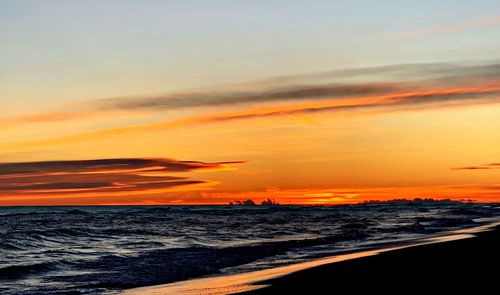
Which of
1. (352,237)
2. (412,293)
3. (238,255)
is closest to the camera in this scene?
(412,293)

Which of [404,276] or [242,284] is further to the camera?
[242,284]

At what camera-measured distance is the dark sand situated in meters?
12.1

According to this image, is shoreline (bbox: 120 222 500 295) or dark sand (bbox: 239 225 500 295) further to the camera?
shoreline (bbox: 120 222 500 295)

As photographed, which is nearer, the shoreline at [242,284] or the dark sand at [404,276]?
the dark sand at [404,276]

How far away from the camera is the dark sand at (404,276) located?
1205 cm

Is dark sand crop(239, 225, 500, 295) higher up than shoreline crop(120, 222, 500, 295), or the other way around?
dark sand crop(239, 225, 500, 295)

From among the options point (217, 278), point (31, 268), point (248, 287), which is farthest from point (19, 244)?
point (248, 287)

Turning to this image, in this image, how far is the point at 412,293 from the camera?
11.4 meters

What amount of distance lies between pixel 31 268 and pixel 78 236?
16549 mm

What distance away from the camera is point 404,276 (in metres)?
14.1

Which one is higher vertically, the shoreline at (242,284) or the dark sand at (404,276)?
the dark sand at (404,276)

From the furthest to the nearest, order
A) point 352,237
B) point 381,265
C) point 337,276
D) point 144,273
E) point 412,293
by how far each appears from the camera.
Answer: point 352,237 < point 144,273 < point 381,265 < point 337,276 < point 412,293

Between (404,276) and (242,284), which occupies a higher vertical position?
(404,276)

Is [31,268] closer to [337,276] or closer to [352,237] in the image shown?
[337,276]
